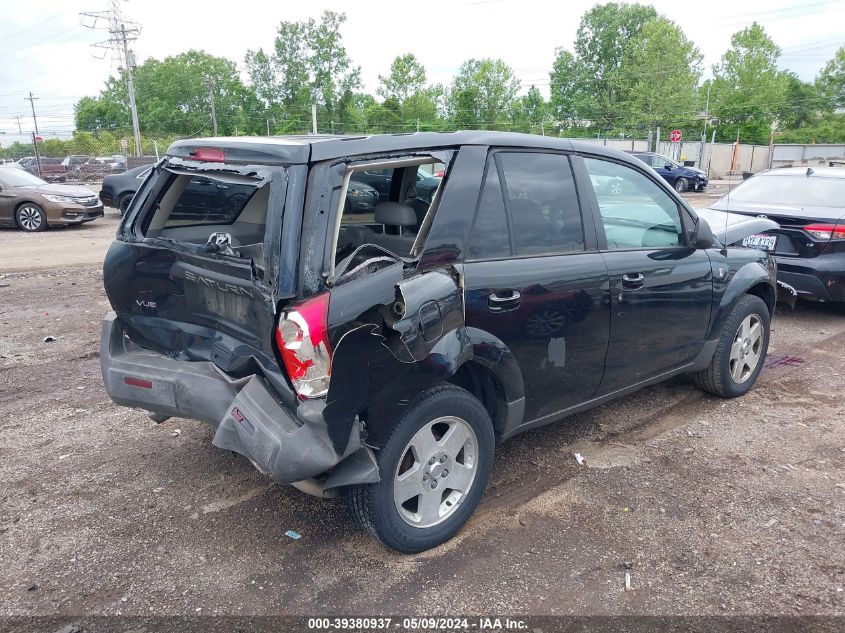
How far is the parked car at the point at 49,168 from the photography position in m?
28.8

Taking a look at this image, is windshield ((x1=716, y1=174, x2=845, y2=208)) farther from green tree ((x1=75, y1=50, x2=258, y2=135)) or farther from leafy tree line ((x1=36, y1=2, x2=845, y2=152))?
green tree ((x1=75, y1=50, x2=258, y2=135))

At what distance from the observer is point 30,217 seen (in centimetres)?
1438

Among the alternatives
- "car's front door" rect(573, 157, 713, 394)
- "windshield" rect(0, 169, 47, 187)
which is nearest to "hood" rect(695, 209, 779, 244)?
"car's front door" rect(573, 157, 713, 394)

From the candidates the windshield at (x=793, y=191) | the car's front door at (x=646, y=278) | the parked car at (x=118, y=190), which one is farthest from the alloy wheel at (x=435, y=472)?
the parked car at (x=118, y=190)

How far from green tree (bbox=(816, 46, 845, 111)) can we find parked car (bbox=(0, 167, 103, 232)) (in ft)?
250

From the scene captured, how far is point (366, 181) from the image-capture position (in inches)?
155

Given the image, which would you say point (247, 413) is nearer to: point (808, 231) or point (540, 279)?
point (540, 279)

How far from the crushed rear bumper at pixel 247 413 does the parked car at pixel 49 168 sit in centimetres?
2824

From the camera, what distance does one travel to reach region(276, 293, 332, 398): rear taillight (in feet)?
8.45

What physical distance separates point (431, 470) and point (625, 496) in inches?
48.3

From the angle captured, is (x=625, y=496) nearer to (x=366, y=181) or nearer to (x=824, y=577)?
(x=824, y=577)

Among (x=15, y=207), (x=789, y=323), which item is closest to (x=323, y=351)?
(x=789, y=323)

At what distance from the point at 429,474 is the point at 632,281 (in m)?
1.65

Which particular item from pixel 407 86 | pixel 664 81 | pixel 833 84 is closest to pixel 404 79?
pixel 407 86
